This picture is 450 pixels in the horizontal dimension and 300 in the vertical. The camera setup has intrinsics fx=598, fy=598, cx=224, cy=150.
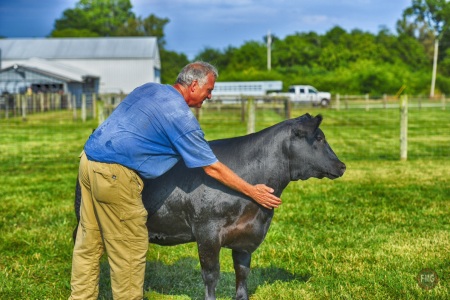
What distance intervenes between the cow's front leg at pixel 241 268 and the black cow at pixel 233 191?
0.30 metres

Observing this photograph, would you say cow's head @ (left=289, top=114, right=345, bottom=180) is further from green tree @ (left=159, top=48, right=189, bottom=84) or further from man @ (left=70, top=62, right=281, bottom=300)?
green tree @ (left=159, top=48, right=189, bottom=84)

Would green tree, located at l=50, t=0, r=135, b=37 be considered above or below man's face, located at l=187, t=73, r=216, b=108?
above

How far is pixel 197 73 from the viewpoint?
4391 mm

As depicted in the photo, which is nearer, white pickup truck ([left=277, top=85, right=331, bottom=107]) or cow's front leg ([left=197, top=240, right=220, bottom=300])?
cow's front leg ([left=197, top=240, right=220, bottom=300])

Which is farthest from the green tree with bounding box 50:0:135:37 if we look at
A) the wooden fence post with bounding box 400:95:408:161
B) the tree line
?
the wooden fence post with bounding box 400:95:408:161

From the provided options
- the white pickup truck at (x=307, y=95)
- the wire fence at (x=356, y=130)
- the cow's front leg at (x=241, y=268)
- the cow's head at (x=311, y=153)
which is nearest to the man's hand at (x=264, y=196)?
the cow's head at (x=311, y=153)

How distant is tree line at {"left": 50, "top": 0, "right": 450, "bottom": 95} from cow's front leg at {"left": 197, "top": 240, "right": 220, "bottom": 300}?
186 feet

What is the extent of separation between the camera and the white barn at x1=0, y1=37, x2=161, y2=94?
65.9m

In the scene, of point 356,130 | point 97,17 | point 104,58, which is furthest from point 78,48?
point 356,130

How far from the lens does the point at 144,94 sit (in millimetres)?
4348

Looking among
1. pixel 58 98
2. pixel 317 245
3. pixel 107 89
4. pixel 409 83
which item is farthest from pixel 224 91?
pixel 317 245

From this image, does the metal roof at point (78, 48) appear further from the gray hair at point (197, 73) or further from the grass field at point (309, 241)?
the gray hair at point (197, 73)

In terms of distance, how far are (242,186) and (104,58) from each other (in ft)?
211

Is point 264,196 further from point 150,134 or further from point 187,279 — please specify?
point 187,279
